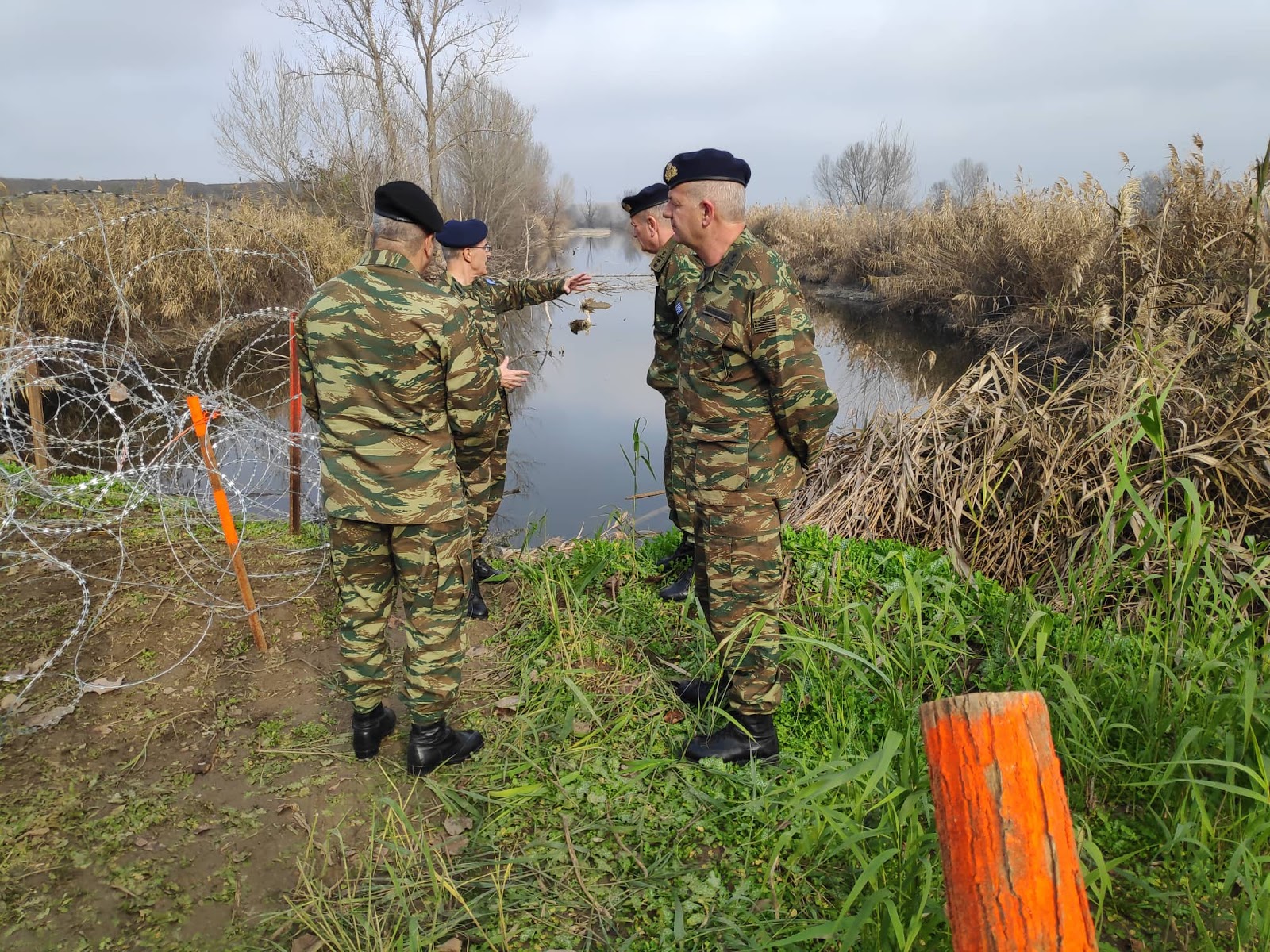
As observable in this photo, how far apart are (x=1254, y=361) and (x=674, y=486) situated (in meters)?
3.09

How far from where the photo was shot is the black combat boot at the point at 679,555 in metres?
4.50

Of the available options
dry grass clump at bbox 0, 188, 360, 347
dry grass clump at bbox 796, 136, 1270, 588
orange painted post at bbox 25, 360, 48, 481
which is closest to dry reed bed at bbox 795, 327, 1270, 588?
→ dry grass clump at bbox 796, 136, 1270, 588

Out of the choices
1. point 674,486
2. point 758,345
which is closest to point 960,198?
point 674,486

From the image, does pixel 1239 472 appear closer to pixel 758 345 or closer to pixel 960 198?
pixel 758 345

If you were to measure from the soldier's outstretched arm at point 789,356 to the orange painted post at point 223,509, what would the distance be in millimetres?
2304

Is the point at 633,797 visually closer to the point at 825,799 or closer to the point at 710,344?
the point at 825,799

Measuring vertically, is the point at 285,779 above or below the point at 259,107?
below

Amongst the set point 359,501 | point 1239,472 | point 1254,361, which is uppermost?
point 1254,361

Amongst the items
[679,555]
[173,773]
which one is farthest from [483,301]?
[173,773]

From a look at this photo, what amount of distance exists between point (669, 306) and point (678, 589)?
5.32 feet

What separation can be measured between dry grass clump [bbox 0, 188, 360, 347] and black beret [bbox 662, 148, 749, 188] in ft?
18.4

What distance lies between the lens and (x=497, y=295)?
4.71 meters

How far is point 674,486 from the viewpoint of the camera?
434 centimetres

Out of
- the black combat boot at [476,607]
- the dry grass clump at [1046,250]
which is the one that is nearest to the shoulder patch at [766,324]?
the black combat boot at [476,607]
